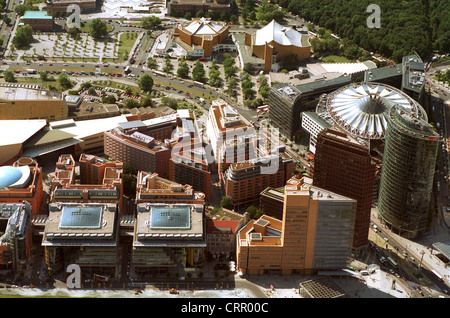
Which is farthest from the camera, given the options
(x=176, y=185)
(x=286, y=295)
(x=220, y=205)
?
(x=220, y=205)

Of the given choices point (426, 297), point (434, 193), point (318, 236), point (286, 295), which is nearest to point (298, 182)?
point (318, 236)

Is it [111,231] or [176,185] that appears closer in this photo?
[111,231]

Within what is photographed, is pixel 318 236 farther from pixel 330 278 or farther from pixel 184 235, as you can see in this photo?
pixel 184 235

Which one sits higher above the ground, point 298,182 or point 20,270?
point 298,182

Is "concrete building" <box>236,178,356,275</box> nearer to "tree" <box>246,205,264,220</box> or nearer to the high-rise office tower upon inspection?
the high-rise office tower

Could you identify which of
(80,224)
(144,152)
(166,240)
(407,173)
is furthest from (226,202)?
(407,173)

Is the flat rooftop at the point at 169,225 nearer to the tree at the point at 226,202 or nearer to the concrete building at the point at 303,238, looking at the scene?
the concrete building at the point at 303,238

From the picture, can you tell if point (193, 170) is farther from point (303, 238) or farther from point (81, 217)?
point (303, 238)
